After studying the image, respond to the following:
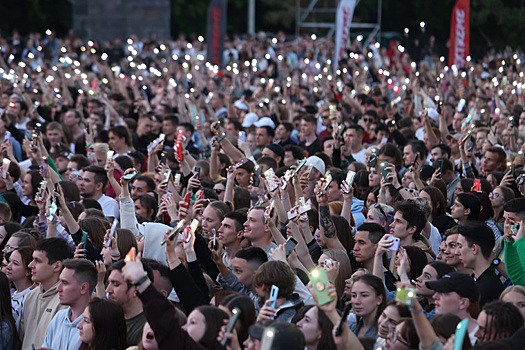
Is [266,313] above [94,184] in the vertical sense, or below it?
above

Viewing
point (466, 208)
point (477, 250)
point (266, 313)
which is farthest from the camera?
point (466, 208)

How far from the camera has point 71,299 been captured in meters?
6.01

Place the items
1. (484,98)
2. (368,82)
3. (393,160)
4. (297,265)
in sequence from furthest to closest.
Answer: (368,82), (484,98), (393,160), (297,265)

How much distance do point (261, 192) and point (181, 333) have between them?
4830 millimetres

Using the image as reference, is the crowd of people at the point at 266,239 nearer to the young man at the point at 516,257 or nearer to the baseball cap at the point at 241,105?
the young man at the point at 516,257

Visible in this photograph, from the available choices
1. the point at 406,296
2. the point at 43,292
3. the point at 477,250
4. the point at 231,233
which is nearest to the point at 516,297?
the point at 406,296

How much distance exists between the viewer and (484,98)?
15727 mm

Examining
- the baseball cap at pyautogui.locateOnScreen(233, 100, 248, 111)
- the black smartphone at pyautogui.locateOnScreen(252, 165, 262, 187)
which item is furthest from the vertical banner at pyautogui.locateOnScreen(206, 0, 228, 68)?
the black smartphone at pyautogui.locateOnScreen(252, 165, 262, 187)

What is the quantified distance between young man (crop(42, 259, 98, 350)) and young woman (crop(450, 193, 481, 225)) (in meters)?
3.47

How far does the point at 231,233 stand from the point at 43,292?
1.57 meters

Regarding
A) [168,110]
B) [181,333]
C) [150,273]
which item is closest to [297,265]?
[150,273]

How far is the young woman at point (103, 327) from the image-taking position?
5.32 meters

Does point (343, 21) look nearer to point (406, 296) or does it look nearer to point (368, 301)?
point (368, 301)

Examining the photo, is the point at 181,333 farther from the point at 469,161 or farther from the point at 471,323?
the point at 469,161
